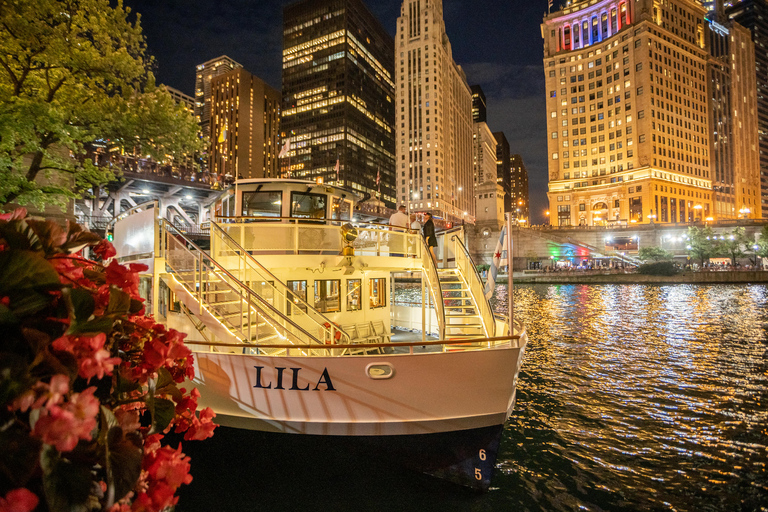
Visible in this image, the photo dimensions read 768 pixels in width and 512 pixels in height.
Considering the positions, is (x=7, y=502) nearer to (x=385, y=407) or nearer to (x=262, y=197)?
(x=385, y=407)

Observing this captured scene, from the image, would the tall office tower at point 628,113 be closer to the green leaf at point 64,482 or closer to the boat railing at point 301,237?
the boat railing at point 301,237

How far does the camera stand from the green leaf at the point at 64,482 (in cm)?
140

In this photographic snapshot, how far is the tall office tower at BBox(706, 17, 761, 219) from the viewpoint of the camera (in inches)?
5098

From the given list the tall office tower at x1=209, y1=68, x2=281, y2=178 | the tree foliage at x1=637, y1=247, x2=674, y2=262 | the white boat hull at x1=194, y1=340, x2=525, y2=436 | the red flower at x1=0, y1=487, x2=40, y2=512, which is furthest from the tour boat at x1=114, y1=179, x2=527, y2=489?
the tall office tower at x1=209, y1=68, x2=281, y2=178

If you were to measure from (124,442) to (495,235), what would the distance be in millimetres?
82668

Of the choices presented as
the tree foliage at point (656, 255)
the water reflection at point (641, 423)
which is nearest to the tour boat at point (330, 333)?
the water reflection at point (641, 423)

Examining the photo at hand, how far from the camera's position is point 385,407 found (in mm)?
6125

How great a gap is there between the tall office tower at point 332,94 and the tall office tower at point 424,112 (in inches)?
452

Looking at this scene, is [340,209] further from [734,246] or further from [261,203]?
[734,246]

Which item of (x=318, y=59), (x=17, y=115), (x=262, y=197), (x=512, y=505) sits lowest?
(x=512, y=505)

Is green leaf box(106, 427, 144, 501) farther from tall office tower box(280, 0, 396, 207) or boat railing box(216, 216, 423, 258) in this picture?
tall office tower box(280, 0, 396, 207)

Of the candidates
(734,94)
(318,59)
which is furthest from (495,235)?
(734,94)

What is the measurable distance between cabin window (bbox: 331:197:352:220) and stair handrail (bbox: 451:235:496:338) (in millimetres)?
3444

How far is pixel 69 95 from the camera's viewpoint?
11375mm
